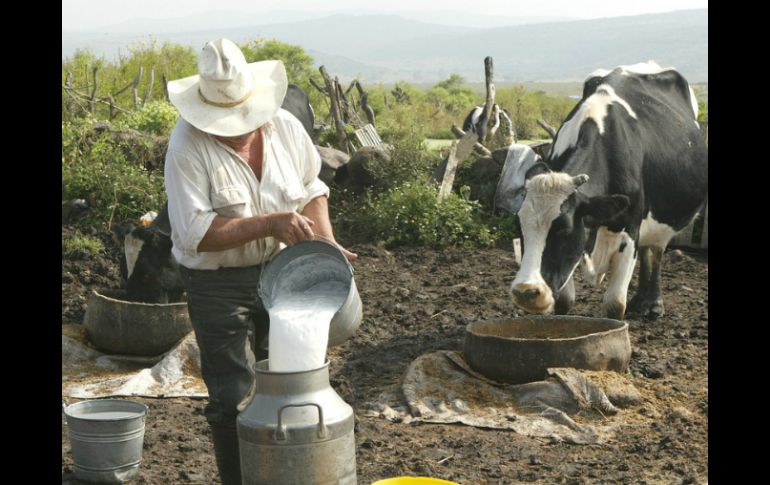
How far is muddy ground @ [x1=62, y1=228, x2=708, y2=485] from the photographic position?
485 centimetres

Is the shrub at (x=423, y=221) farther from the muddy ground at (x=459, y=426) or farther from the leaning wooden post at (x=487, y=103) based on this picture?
the leaning wooden post at (x=487, y=103)

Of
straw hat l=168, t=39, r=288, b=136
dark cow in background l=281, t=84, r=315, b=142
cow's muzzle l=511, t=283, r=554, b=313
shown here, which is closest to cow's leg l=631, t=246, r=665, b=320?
cow's muzzle l=511, t=283, r=554, b=313

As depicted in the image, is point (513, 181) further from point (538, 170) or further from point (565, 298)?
point (538, 170)

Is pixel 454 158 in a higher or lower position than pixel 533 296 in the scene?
higher

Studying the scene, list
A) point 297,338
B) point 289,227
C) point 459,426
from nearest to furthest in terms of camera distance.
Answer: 1. point 297,338
2. point 289,227
3. point 459,426

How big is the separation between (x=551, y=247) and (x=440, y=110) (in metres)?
20.9

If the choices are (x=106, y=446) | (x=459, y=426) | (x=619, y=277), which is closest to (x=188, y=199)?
(x=106, y=446)

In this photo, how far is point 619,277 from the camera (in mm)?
7117

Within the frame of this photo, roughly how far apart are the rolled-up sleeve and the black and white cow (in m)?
2.62

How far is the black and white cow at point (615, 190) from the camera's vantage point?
632cm

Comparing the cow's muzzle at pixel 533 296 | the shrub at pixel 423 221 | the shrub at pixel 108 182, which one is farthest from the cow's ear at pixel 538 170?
the shrub at pixel 108 182

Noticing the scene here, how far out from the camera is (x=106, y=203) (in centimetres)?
1059

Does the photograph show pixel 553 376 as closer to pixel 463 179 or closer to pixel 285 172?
pixel 285 172

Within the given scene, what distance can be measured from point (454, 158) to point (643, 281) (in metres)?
3.60
